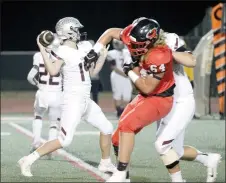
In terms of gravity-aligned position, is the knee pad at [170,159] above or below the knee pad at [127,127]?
below

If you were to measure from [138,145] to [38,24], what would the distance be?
674 cm

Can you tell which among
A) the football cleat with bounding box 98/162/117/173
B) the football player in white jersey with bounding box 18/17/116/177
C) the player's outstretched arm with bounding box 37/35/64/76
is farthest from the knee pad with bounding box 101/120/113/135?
the player's outstretched arm with bounding box 37/35/64/76

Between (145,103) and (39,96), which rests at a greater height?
(145,103)

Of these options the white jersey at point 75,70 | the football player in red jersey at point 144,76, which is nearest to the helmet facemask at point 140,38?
the football player in red jersey at point 144,76

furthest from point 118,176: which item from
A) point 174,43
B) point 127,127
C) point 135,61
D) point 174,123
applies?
point 174,43

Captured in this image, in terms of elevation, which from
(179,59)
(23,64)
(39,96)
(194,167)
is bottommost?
(23,64)

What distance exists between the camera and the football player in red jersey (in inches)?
100

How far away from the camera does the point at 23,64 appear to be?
10695mm

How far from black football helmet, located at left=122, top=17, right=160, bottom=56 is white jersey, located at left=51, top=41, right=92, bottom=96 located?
0.56 metres

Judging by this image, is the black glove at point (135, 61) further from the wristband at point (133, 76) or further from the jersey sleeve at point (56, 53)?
the jersey sleeve at point (56, 53)

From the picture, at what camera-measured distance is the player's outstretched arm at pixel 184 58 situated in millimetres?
2695

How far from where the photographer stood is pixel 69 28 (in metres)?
2.85

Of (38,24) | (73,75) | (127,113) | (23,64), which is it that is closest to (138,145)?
(73,75)

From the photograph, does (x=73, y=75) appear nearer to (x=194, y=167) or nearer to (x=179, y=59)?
(x=179, y=59)
